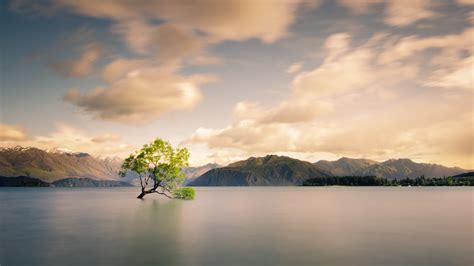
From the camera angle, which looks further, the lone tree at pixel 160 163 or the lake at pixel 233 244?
the lone tree at pixel 160 163

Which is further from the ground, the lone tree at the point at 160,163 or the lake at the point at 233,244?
the lone tree at the point at 160,163

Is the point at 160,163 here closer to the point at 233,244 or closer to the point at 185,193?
the point at 185,193

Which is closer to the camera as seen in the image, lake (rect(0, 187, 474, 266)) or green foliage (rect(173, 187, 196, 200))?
lake (rect(0, 187, 474, 266))

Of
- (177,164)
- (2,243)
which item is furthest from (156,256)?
(177,164)

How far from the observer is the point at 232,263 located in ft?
97.9

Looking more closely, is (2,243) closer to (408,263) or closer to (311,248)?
(311,248)

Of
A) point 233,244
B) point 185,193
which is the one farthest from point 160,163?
point 233,244

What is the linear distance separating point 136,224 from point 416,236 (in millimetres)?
36578

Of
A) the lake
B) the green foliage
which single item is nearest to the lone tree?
the green foliage

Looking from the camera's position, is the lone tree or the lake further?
the lone tree

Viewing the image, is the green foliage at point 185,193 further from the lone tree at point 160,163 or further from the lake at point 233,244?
the lake at point 233,244

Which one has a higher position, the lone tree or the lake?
the lone tree

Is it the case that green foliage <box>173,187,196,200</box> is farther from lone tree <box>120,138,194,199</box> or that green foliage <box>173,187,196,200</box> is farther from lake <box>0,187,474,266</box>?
lake <box>0,187,474,266</box>

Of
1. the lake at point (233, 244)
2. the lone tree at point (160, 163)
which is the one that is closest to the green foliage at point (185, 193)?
the lone tree at point (160, 163)
